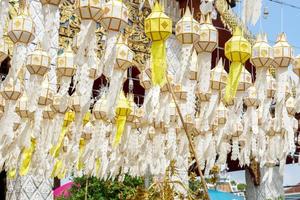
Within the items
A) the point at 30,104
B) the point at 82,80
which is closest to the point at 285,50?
the point at 82,80

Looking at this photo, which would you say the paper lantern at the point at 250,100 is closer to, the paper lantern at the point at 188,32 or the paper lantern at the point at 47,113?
the paper lantern at the point at 188,32

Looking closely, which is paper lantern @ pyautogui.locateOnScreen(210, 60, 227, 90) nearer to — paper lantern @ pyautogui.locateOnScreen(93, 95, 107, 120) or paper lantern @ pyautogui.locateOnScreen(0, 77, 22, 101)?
paper lantern @ pyautogui.locateOnScreen(93, 95, 107, 120)

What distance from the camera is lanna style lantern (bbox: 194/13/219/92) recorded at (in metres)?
5.49

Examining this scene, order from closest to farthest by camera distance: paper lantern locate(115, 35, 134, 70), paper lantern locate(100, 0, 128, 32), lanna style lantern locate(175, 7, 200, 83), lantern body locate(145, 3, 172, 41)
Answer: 1. paper lantern locate(100, 0, 128, 32)
2. lantern body locate(145, 3, 172, 41)
3. lanna style lantern locate(175, 7, 200, 83)
4. paper lantern locate(115, 35, 134, 70)

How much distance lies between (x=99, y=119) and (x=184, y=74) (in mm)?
2410

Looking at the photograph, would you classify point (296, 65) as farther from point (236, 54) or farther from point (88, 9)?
point (88, 9)

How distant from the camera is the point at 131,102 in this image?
25.8 feet

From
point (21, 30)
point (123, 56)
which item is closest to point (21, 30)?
point (21, 30)

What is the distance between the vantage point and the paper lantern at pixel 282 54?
20.1 ft

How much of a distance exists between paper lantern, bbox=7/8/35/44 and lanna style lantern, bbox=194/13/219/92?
152 centimetres

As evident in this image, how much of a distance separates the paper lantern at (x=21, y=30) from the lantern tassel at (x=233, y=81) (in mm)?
1837

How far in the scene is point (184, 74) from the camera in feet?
17.7

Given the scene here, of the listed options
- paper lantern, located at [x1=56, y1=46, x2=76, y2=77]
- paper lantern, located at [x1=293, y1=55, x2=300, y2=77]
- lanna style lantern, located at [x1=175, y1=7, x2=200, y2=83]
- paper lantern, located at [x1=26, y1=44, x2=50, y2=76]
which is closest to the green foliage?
paper lantern, located at [x1=56, y1=46, x2=76, y2=77]

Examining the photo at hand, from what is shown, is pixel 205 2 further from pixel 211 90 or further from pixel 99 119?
pixel 99 119
